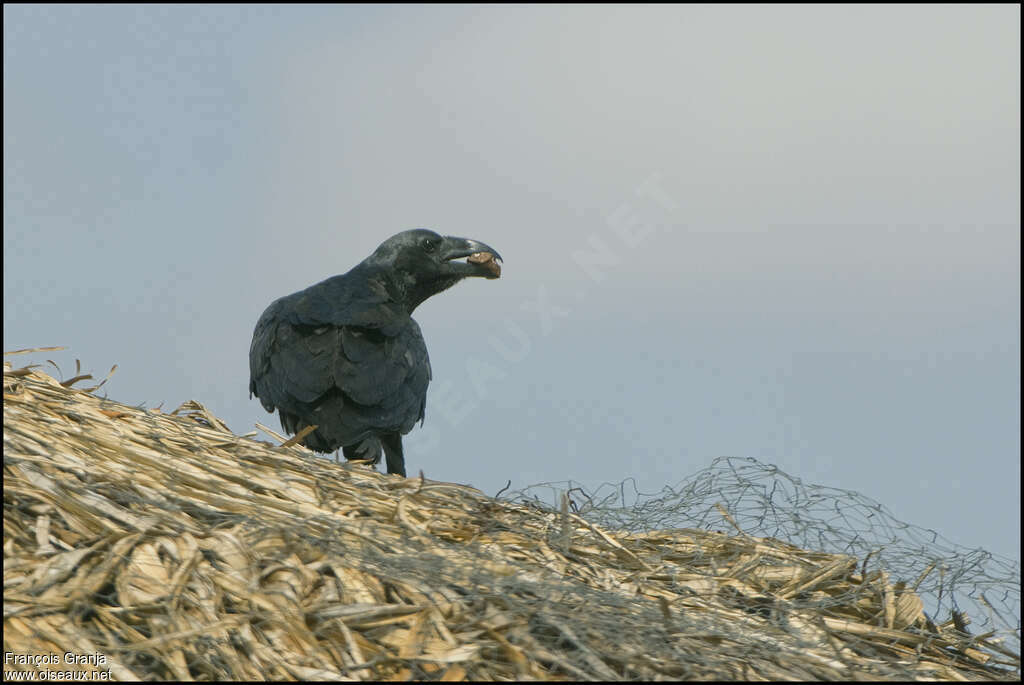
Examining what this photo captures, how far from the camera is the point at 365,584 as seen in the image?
3.64 meters

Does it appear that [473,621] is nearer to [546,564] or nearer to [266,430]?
[546,564]

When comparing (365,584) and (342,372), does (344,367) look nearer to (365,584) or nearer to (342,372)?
(342,372)

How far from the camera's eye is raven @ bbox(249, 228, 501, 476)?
22.6ft

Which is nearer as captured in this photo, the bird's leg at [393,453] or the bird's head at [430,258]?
the bird's leg at [393,453]

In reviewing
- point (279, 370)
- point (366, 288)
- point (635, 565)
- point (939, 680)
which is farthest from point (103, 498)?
point (366, 288)

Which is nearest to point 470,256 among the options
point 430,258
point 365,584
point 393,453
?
point 430,258

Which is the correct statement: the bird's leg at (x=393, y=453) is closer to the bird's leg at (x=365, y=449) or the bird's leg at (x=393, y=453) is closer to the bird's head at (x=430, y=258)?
the bird's leg at (x=365, y=449)

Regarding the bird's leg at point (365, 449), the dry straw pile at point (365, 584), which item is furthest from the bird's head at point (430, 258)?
the dry straw pile at point (365, 584)

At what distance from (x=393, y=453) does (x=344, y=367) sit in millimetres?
975

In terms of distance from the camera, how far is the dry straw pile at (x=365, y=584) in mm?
3311

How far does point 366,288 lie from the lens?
7.75 metres

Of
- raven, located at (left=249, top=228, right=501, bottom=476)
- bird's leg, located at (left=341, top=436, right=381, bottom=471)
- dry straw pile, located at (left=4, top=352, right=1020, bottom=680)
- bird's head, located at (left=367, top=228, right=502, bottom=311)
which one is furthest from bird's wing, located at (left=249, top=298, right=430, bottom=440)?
dry straw pile, located at (left=4, top=352, right=1020, bottom=680)

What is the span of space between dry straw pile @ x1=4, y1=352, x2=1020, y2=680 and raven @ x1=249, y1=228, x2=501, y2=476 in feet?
7.40

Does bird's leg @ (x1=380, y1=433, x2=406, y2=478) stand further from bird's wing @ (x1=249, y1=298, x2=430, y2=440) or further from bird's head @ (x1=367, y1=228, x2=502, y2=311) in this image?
bird's head @ (x1=367, y1=228, x2=502, y2=311)
